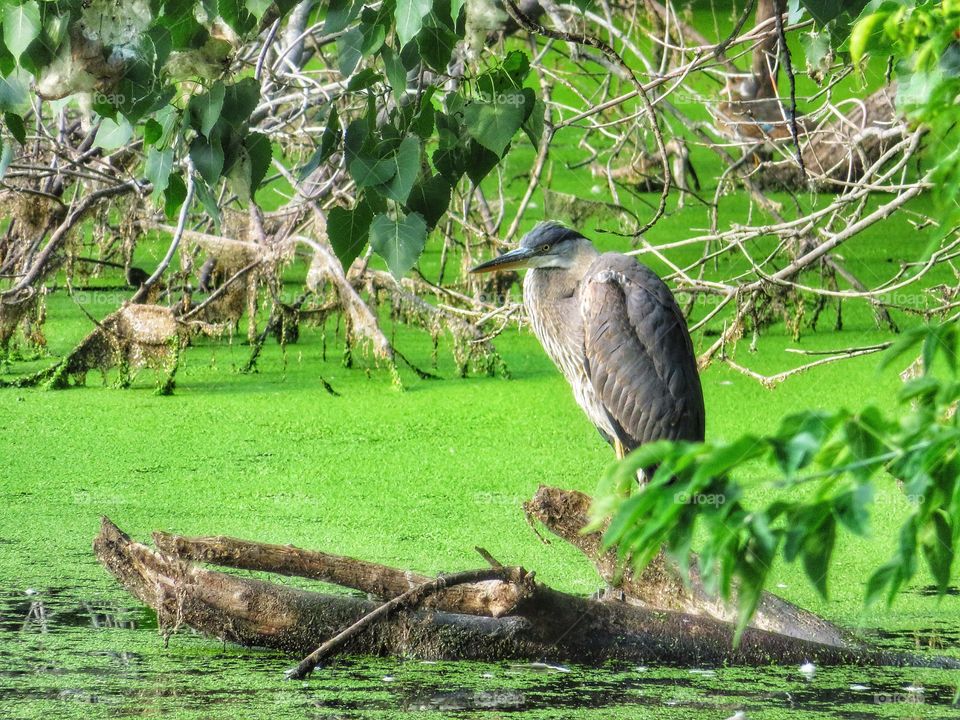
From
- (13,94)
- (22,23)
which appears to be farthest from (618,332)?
(22,23)

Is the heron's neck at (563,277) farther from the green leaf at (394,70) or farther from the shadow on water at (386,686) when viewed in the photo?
the green leaf at (394,70)

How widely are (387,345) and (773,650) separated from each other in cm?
237

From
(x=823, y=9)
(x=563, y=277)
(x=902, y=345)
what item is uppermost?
(x=823, y=9)

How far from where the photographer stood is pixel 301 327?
568 centimetres

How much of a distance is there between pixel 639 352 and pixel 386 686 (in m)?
1.31

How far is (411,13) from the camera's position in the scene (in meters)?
1.41

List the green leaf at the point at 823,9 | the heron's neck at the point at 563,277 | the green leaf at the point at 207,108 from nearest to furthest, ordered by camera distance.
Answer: the green leaf at the point at 207,108 < the green leaf at the point at 823,9 < the heron's neck at the point at 563,277

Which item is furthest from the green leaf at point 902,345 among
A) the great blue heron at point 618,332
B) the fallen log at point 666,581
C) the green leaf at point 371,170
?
the great blue heron at point 618,332

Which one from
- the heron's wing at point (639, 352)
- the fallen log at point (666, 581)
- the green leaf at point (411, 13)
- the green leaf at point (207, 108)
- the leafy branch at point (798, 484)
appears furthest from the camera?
the heron's wing at point (639, 352)

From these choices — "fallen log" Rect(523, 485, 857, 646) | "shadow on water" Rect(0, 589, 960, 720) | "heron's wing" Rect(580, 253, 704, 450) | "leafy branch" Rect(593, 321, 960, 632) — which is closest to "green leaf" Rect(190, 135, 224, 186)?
"leafy branch" Rect(593, 321, 960, 632)

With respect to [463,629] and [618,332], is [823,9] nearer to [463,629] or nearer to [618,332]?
[463,629]

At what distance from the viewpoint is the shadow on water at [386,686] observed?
2.23 metres

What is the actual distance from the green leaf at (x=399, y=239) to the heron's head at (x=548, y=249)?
168 centimetres

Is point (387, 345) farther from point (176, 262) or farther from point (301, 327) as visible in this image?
point (176, 262)
